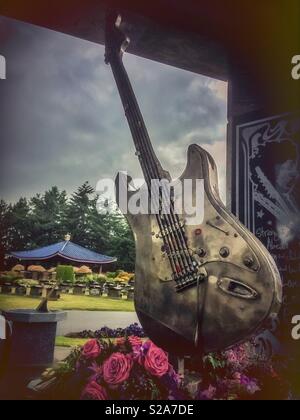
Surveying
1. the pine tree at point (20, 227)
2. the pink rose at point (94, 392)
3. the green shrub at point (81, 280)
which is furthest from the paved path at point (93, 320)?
the pine tree at point (20, 227)

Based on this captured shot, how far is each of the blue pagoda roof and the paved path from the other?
0.21 m

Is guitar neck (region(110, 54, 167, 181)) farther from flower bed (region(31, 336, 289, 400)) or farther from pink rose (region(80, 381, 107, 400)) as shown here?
pink rose (region(80, 381, 107, 400))

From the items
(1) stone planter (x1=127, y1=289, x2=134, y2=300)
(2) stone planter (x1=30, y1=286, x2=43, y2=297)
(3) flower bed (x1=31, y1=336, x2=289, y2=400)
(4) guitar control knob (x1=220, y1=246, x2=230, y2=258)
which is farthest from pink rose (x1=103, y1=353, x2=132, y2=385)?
(4) guitar control knob (x1=220, y1=246, x2=230, y2=258)

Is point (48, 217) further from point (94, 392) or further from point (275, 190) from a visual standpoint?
point (275, 190)

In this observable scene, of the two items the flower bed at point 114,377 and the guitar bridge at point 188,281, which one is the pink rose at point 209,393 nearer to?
the flower bed at point 114,377

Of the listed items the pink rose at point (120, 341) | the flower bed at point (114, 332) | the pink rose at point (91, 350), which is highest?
the flower bed at point (114, 332)

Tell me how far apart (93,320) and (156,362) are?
1.00 feet

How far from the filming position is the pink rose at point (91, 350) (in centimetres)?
169

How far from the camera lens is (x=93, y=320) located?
1.78 m

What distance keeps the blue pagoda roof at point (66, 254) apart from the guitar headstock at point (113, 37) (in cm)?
79

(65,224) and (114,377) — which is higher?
(65,224)

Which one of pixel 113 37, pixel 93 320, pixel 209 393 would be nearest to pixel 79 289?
pixel 93 320

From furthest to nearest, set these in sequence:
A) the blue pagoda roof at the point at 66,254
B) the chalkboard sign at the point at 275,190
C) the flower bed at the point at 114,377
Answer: the chalkboard sign at the point at 275,190 → the blue pagoda roof at the point at 66,254 → the flower bed at the point at 114,377

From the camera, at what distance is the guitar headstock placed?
73.3 inches
